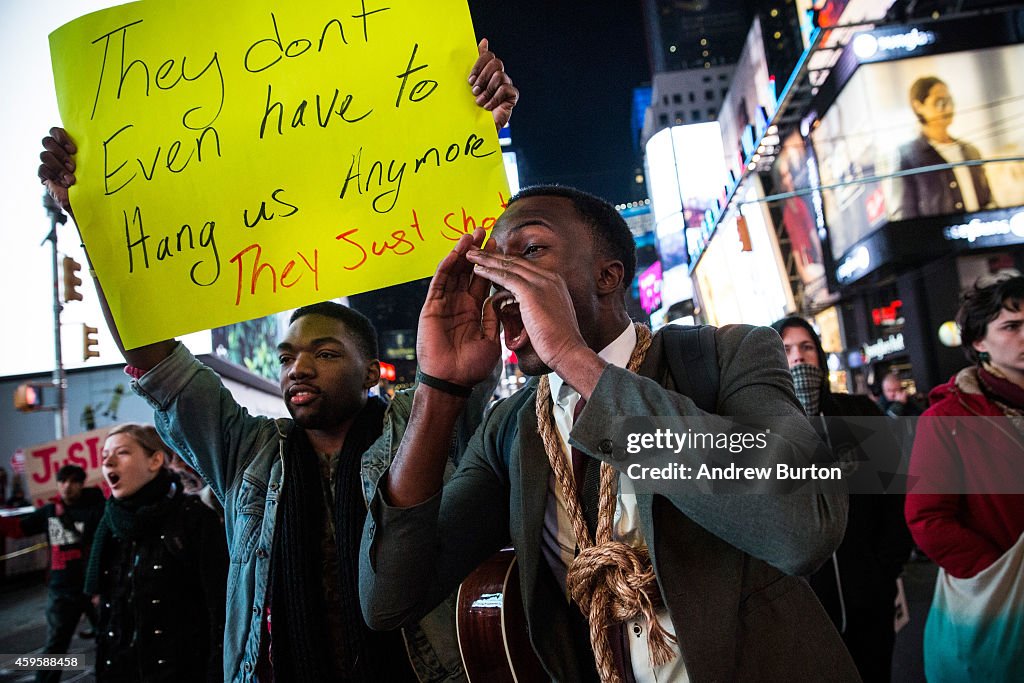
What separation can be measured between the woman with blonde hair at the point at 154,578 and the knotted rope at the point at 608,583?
246 cm

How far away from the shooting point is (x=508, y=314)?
Result: 1.52m

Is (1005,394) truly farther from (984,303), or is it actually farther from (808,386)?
(808,386)

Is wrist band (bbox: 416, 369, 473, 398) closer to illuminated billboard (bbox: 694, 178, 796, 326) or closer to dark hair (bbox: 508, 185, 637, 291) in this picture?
dark hair (bbox: 508, 185, 637, 291)

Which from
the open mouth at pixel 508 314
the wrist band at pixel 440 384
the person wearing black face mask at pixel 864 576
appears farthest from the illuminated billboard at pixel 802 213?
the wrist band at pixel 440 384

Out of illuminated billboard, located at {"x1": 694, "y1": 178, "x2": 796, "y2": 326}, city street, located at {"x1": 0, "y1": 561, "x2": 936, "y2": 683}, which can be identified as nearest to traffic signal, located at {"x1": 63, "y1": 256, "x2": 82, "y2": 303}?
city street, located at {"x1": 0, "y1": 561, "x2": 936, "y2": 683}

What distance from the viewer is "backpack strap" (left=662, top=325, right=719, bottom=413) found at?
1.35 metres

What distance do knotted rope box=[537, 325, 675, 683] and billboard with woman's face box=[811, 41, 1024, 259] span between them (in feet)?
37.5

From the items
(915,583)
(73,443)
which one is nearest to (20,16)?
(73,443)

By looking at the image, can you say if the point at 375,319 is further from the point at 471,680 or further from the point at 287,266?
the point at 471,680

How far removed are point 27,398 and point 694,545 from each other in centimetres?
1358

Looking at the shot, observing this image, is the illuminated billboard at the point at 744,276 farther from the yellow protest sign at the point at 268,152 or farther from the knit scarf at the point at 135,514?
the yellow protest sign at the point at 268,152

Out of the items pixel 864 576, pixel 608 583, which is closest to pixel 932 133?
pixel 864 576

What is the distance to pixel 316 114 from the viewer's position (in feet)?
6.13

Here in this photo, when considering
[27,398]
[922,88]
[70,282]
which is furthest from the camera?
[922,88]
